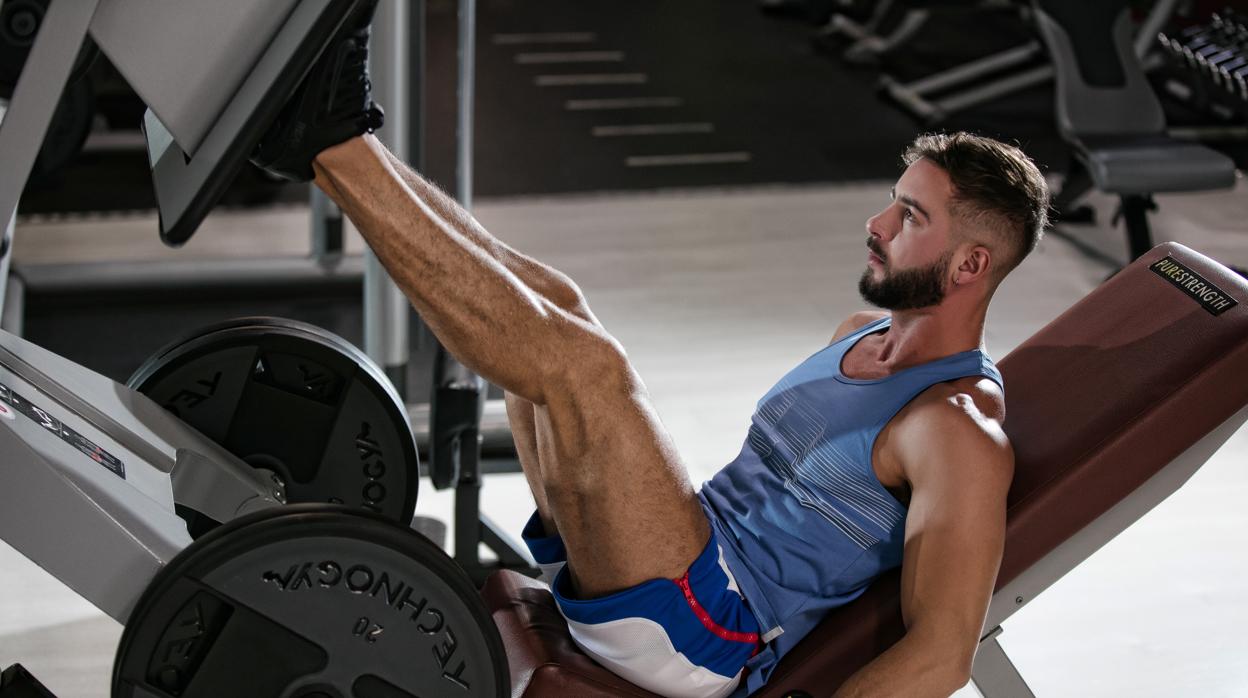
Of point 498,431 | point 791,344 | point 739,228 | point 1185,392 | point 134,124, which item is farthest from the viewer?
point 134,124

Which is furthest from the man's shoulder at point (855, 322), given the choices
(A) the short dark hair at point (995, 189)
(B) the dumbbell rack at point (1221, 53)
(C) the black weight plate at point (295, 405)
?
(B) the dumbbell rack at point (1221, 53)

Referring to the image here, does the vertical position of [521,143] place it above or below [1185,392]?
below

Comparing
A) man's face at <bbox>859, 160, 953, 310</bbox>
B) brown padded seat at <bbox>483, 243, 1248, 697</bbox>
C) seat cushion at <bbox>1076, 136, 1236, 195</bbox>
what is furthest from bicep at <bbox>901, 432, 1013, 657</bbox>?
seat cushion at <bbox>1076, 136, 1236, 195</bbox>

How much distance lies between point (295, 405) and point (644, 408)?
671 millimetres

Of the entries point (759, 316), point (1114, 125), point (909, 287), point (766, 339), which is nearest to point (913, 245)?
point (909, 287)

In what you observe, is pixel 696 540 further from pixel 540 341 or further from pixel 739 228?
pixel 739 228

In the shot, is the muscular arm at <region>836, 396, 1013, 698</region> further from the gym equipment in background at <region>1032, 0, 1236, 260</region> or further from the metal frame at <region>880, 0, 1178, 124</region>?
the metal frame at <region>880, 0, 1178, 124</region>

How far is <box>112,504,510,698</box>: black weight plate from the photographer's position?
1.49m

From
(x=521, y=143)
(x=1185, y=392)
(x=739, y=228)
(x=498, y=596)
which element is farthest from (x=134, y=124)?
(x=1185, y=392)

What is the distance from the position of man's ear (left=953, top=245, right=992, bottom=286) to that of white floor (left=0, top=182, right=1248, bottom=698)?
2.81 feet

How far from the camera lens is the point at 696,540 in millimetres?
1799

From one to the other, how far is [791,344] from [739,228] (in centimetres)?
86

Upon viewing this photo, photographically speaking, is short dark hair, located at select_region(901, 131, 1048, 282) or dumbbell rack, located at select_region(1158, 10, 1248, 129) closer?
short dark hair, located at select_region(901, 131, 1048, 282)

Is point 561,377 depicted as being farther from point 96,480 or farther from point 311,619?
point 96,480
